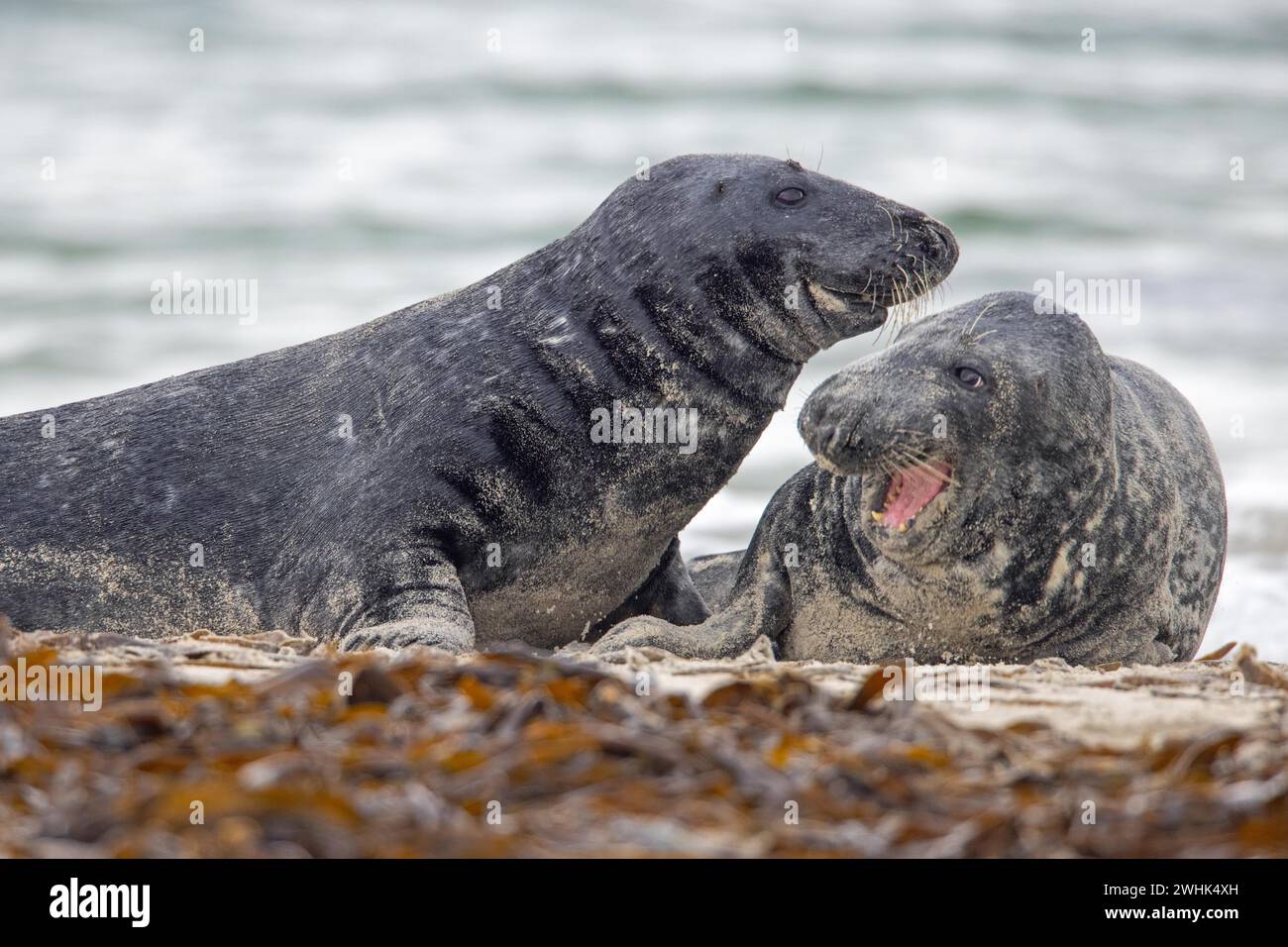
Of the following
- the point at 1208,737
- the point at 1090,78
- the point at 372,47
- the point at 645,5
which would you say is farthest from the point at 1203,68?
the point at 1208,737

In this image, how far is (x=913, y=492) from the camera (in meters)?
5.48

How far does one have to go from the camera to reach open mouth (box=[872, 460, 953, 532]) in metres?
5.37

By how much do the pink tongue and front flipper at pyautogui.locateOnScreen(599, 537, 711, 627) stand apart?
1.23 metres

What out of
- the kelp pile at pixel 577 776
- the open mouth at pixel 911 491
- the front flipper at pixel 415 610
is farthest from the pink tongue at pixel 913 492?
the kelp pile at pixel 577 776

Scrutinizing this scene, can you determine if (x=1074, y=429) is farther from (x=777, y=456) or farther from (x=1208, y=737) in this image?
(x=777, y=456)

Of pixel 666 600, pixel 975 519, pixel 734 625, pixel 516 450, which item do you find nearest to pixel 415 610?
pixel 516 450

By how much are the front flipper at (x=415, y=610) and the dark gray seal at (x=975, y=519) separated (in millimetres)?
517

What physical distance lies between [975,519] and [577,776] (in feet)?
8.24

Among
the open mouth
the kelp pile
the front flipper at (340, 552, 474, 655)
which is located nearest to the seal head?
the open mouth

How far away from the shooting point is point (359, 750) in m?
3.36

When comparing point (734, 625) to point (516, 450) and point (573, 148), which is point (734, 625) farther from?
point (573, 148)

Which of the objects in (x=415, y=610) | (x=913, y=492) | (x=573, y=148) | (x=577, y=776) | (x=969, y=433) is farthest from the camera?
(x=573, y=148)

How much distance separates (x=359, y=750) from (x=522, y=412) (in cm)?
281

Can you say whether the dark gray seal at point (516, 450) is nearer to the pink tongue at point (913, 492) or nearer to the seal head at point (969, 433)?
the seal head at point (969, 433)
